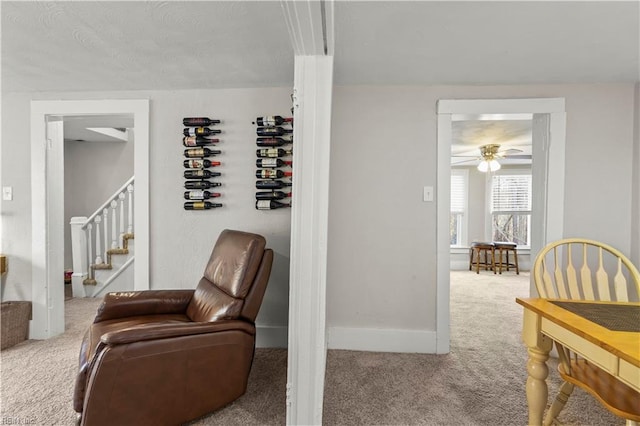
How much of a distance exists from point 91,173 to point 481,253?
6926 millimetres

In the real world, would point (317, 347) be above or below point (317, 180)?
below

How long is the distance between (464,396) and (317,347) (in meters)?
1.11

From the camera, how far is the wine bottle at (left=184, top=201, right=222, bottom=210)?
264 cm

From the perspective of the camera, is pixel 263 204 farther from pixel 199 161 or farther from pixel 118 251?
pixel 118 251

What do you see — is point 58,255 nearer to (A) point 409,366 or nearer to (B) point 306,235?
(B) point 306,235

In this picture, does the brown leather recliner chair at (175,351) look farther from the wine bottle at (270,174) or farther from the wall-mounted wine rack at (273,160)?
the wine bottle at (270,174)

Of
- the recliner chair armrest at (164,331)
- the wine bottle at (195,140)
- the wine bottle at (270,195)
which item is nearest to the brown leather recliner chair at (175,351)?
the recliner chair armrest at (164,331)

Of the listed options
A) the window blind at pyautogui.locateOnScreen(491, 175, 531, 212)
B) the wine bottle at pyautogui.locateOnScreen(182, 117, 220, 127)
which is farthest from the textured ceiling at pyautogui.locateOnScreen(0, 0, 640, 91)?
the window blind at pyautogui.locateOnScreen(491, 175, 531, 212)

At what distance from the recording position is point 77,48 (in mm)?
1985

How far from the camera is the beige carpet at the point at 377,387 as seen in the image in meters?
1.72

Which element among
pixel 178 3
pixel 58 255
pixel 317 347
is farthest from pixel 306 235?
pixel 58 255

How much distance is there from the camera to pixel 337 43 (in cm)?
186

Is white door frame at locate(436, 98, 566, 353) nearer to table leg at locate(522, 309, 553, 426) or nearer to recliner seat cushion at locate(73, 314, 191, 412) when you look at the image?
table leg at locate(522, 309, 553, 426)

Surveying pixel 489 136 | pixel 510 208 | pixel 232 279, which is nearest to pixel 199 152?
pixel 232 279
